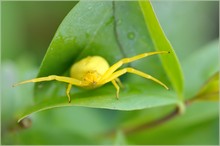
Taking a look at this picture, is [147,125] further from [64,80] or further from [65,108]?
[64,80]

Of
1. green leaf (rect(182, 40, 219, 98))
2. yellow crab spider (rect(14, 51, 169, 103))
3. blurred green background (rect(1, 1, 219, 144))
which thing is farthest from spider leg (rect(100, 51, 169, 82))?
green leaf (rect(182, 40, 219, 98))

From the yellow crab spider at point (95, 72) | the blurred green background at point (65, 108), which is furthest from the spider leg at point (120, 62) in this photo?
the blurred green background at point (65, 108)

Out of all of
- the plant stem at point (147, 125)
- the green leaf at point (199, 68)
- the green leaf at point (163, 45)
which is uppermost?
the green leaf at point (199, 68)

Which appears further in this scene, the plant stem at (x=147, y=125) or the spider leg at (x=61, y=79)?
the plant stem at (x=147, y=125)

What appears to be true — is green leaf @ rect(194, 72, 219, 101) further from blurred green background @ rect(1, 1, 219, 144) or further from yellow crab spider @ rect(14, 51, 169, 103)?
blurred green background @ rect(1, 1, 219, 144)

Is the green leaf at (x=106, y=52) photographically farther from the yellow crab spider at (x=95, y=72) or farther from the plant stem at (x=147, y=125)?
the plant stem at (x=147, y=125)

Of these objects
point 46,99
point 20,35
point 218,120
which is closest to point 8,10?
point 20,35

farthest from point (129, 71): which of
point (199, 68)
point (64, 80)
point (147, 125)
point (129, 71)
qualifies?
point (199, 68)
